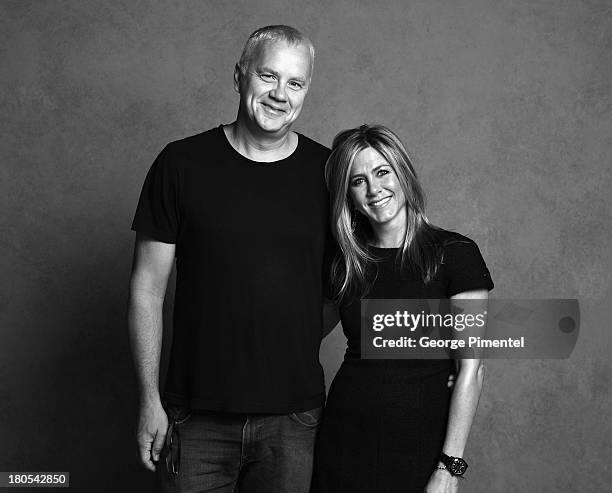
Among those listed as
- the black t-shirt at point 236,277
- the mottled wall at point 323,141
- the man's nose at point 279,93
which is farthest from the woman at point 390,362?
the mottled wall at point 323,141

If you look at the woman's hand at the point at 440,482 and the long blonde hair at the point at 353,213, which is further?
the long blonde hair at the point at 353,213

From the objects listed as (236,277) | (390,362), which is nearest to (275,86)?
(236,277)

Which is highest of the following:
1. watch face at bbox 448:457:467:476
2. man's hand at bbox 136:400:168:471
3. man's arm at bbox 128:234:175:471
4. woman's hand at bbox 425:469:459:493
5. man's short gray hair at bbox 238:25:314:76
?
man's short gray hair at bbox 238:25:314:76

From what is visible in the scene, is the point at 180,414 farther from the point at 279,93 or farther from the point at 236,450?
the point at 279,93

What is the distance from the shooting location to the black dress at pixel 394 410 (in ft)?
6.38

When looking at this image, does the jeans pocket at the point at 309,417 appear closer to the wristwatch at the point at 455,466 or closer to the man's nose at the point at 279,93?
the wristwatch at the point at 455,466

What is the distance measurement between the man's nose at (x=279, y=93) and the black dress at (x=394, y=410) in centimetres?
55

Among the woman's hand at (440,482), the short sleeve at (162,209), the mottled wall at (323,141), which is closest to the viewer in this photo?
the woman's hand at (440,482)

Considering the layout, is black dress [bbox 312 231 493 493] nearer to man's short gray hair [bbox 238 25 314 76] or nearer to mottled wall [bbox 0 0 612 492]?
man's short gray hair [bbox 238 25 314 76]

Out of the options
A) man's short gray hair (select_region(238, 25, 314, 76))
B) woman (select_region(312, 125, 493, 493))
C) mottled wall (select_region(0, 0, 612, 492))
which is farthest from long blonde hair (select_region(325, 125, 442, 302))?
mottled wall (select_region(0, 0, 612, 492))

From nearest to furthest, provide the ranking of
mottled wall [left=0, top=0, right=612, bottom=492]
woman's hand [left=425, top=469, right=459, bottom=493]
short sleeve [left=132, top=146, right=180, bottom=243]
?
woman's hand [left=425, top=469, right=459, bottom=493] → short sleeve [left=132, top=146, right=180, bottom=243] → mottled wall [left=0, top=0, right=612, bottom=492]

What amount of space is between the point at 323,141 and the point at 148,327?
58.3 inches

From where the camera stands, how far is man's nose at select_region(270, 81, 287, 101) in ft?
6.84

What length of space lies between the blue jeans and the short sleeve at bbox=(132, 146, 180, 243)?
49 centimetres
